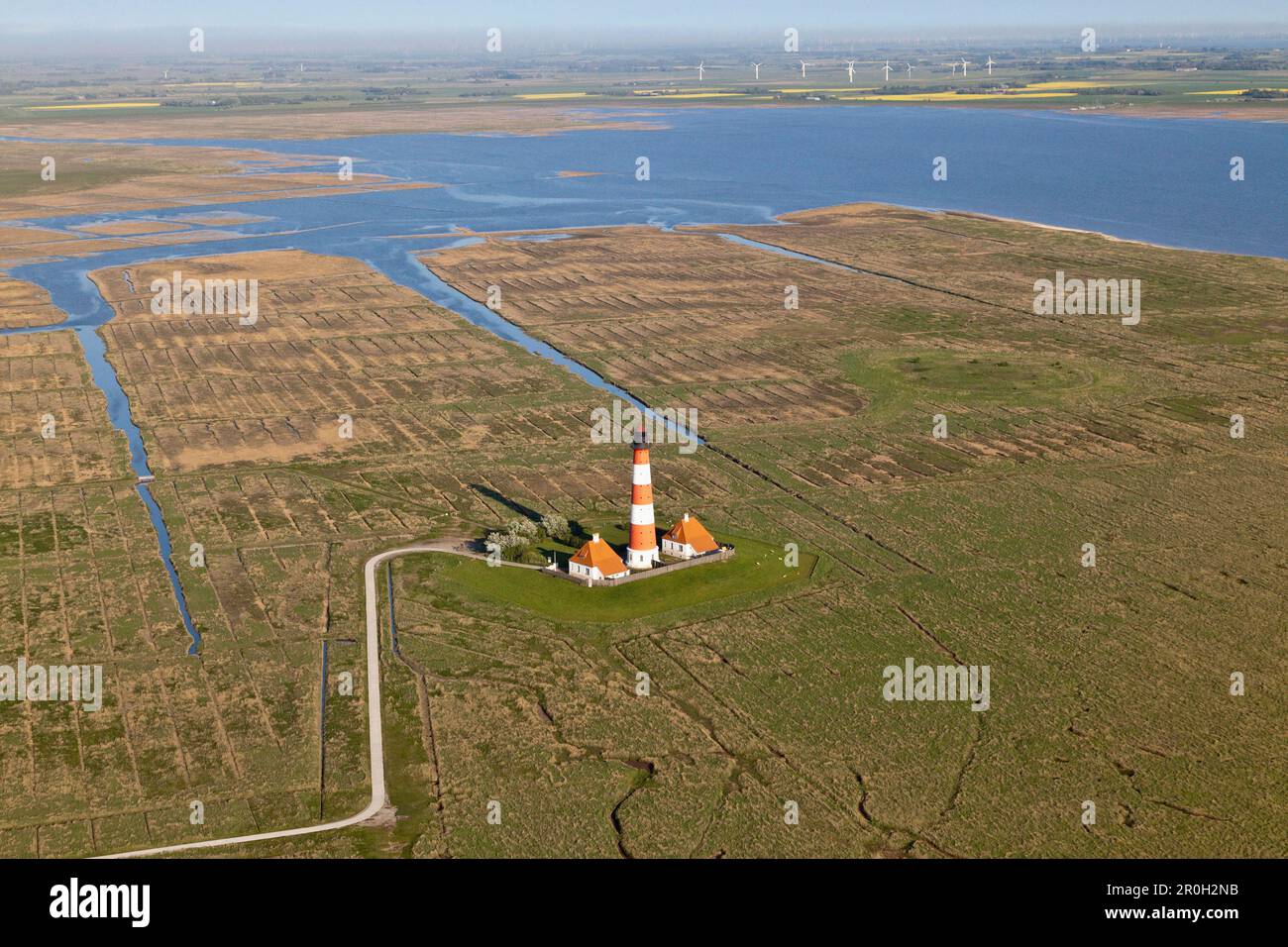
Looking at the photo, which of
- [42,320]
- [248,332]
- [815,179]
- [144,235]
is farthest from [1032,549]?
[815,179]

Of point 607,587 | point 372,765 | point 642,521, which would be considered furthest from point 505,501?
point 372,765

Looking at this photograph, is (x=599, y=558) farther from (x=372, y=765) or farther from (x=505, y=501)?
(x=372, y=765)

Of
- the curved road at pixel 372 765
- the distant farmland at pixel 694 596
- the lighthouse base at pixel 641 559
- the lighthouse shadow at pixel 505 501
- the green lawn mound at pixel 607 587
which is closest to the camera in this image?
the curved road at pixel 372 765

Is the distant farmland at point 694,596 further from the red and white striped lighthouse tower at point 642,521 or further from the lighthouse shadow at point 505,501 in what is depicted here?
the red and white striped lighthouse tower at point 642,521

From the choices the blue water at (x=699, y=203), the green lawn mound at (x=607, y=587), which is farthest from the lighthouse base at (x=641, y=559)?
the blue water at (x=699, y=203)

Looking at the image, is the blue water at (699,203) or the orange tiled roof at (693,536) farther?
the blue water at (699,203)
